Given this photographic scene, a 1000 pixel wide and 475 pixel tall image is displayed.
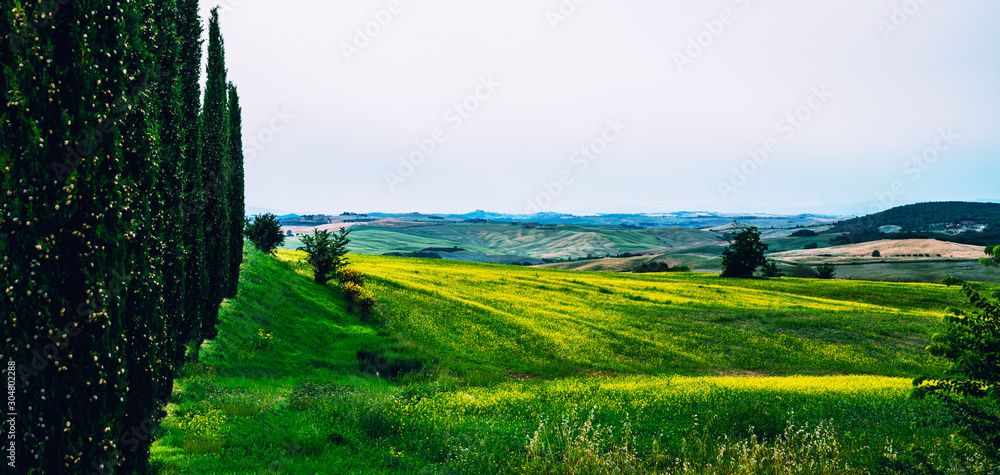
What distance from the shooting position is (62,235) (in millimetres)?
6328

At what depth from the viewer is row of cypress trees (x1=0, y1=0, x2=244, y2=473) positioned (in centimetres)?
601

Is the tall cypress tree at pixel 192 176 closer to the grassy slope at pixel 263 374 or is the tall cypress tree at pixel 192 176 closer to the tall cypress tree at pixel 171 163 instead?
the tall cypress tree at pixel 171 163

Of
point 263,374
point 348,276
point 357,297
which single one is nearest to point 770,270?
point 348,276

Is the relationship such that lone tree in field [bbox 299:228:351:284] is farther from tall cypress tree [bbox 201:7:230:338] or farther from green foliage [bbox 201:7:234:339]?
tall cypress tree [bbox 201:7:230:338]

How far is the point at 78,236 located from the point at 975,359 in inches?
477

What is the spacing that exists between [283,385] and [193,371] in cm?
244

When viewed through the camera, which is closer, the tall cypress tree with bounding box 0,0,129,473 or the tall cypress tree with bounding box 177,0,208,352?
the tall cypress tree with bounding box 0,0,129,473

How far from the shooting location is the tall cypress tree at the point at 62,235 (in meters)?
6.00

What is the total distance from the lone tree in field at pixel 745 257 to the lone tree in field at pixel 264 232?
54002 millimetres

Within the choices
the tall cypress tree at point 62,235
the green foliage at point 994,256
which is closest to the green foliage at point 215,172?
the tall cypress tree at point 62,235

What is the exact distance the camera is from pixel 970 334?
6867 millimetres

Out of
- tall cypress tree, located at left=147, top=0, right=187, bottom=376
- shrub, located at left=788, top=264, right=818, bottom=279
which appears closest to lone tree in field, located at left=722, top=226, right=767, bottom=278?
shrub, located at left=788, top=264, right=818, bottom=279

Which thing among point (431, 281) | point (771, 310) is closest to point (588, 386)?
point (431, 281)

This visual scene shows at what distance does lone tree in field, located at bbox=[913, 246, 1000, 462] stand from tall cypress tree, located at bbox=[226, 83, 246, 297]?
2243cm
